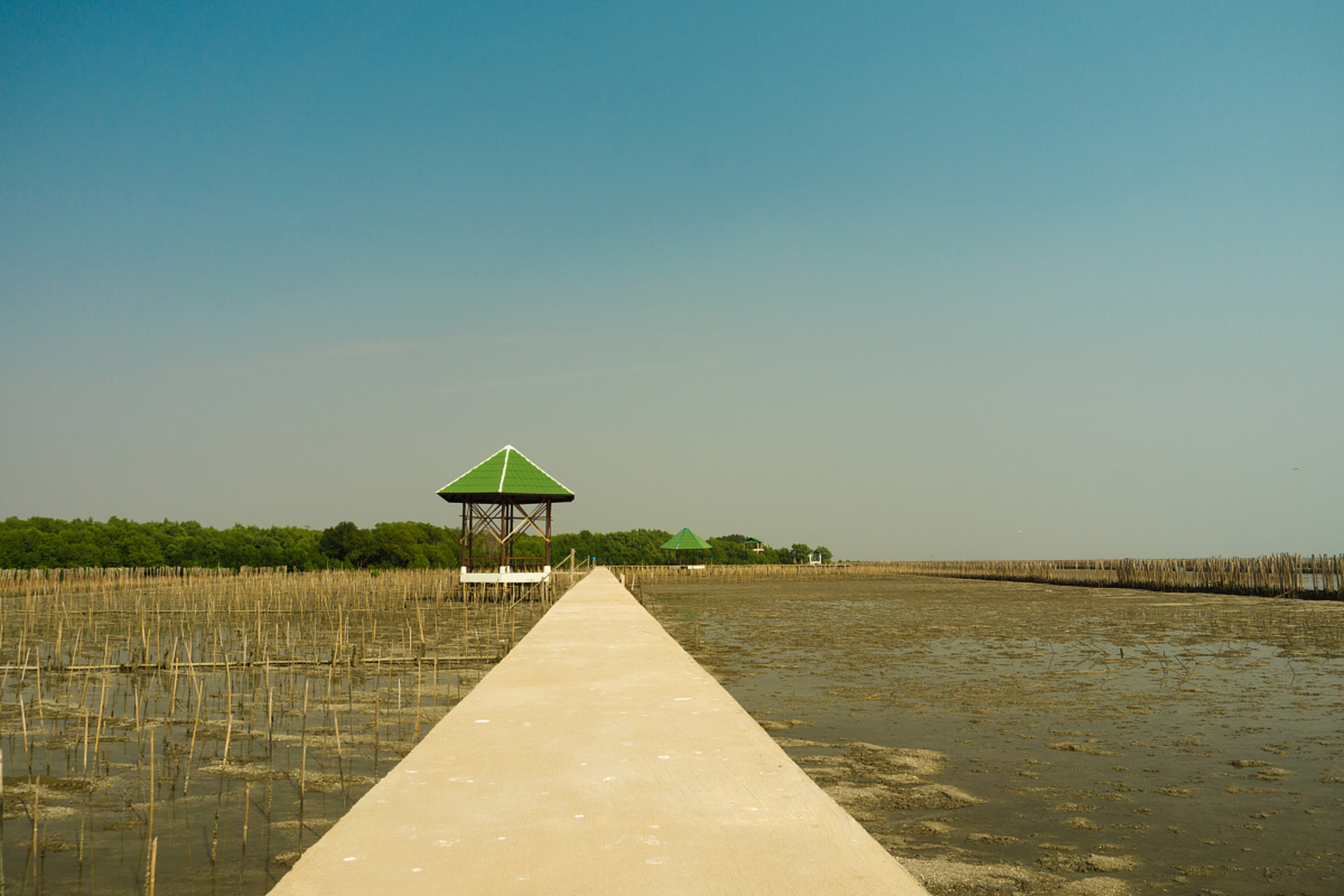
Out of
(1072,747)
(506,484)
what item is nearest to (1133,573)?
(506,484)

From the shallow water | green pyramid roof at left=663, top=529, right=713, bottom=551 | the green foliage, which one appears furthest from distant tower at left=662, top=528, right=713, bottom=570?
the shallow water

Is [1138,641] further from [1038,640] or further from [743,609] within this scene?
[743,609]

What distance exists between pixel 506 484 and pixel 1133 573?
A: 30.5 m

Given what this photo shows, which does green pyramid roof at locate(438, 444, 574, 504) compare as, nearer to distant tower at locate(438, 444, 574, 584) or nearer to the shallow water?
distant tower at locate(438, 444, 574, 584)

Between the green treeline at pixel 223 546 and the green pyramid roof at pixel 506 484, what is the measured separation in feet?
69.9

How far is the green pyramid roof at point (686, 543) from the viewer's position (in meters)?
54.2

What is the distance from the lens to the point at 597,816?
3.26 meters

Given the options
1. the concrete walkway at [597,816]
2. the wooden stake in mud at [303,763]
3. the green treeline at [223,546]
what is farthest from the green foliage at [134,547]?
the concrete walkway at [597,816]

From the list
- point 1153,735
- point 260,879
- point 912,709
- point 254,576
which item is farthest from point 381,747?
point 254,576

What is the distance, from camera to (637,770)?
3920 millimetres

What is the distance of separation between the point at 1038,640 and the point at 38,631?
20.0m

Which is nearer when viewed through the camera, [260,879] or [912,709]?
[260,879]

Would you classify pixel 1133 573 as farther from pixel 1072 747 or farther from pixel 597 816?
pixel 597 816

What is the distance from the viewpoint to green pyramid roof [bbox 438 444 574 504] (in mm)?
23766
